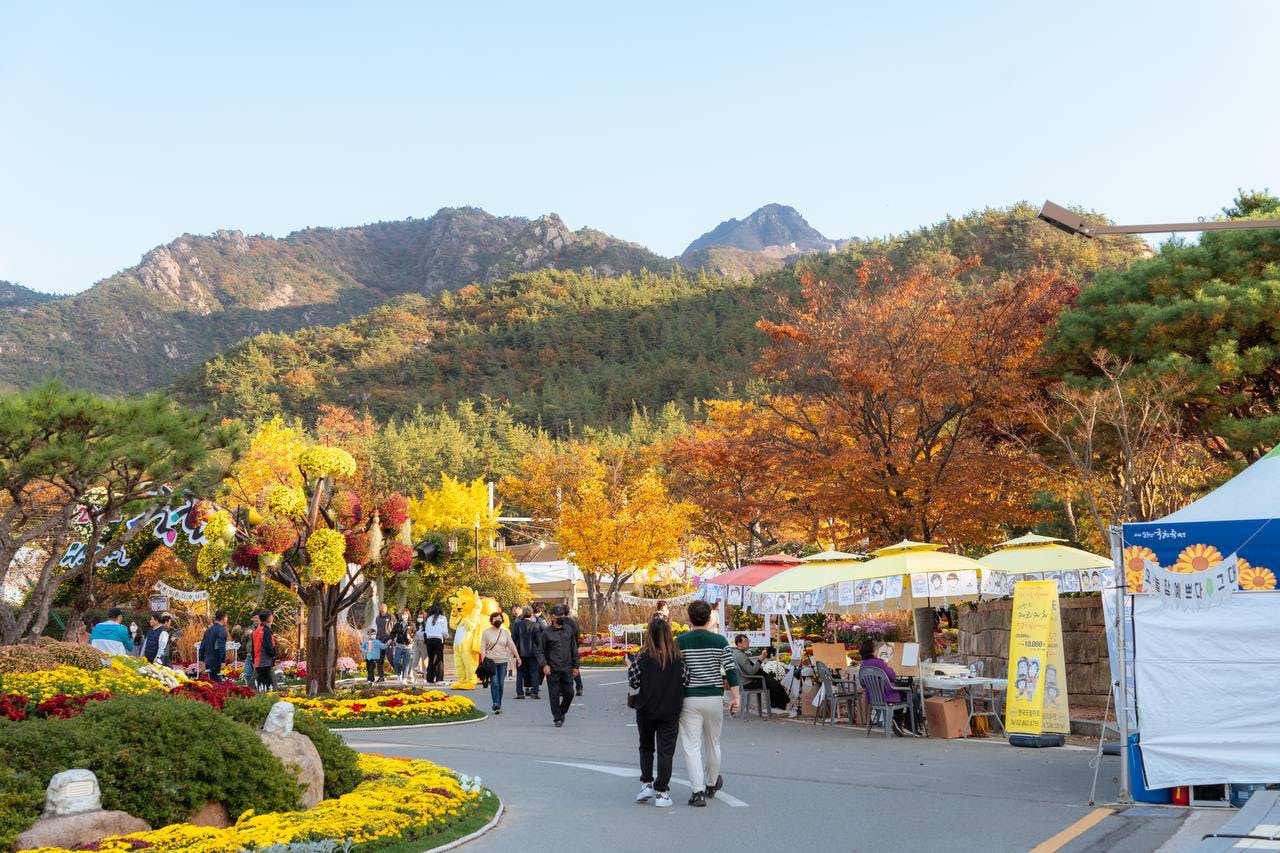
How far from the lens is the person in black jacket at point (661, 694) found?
32.1 ft

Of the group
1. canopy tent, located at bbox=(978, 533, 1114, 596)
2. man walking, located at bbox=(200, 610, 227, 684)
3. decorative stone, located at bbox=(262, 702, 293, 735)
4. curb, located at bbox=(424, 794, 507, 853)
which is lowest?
curb, located at bbox=(424, 794, 507, 853)

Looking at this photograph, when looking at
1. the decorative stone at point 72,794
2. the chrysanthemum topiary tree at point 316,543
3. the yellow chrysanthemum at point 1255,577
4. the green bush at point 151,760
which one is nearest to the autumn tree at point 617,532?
the chrysanthemum topiary tree at point 316,543

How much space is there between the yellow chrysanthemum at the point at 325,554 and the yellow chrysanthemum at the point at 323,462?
0.98 meters

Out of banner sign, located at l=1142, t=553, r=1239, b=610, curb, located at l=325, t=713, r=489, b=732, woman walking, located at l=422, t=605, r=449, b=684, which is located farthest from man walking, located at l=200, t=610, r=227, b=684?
banner sign, located at l=1142, t=553, r=1239, b=610

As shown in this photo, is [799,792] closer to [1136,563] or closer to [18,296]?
[1136,563]

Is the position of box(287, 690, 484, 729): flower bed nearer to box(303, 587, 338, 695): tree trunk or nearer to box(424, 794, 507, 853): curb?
box(303, 587, 338, 695): tree trunk

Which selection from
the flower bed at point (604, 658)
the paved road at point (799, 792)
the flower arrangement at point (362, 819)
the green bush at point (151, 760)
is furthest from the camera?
the flower bed at point (604, 658)

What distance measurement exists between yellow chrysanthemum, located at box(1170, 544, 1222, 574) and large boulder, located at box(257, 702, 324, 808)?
6902mm

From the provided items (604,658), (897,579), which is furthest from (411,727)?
(604,658)

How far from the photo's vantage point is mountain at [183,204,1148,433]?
265 ft

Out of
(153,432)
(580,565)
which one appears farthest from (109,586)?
(153,432)

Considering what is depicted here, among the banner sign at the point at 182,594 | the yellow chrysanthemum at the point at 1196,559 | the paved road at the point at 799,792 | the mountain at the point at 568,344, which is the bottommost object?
the paved road at the point at 799,792

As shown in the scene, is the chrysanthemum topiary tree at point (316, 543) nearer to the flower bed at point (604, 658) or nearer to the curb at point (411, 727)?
the curb at point (411, 727)

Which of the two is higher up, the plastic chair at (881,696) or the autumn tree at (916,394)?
the autumn tree at (916,394)
